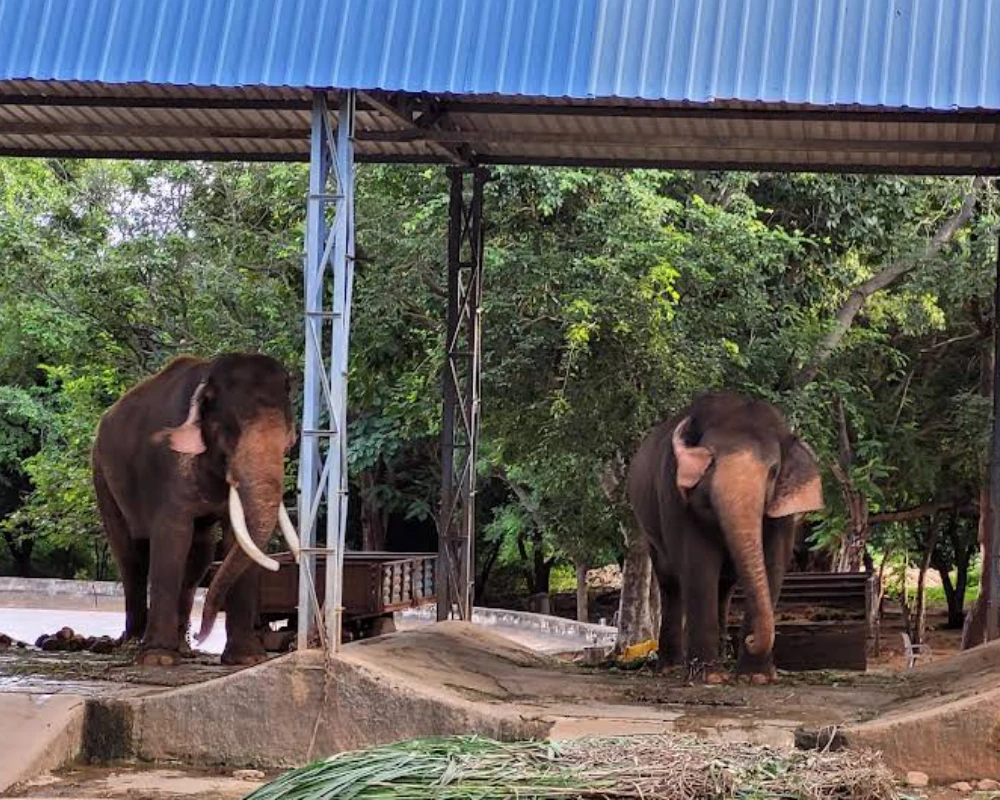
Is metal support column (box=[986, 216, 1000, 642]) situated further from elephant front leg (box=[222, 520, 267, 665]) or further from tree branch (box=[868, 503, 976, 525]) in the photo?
tree branch (box=[868, 503, 976, 525])

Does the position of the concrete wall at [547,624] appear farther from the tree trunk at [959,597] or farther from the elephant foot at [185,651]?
the elephant foot at [185,651]

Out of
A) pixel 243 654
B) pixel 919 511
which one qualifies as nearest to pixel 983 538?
pixel 919 511

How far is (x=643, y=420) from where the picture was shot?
17250mm

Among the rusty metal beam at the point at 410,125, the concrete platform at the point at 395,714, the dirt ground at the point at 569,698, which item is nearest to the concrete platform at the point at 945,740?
the concrete platform at the point at 395,714

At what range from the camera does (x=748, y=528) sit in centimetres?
1151

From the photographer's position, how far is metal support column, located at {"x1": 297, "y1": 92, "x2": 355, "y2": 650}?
10.3m

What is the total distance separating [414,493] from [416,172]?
36.9 feet

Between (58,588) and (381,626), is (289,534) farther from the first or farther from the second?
(58,588)

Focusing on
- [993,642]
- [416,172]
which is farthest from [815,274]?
[993,642]

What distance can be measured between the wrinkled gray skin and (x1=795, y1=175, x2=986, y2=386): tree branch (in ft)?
20.7

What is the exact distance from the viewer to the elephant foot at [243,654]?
12.0m

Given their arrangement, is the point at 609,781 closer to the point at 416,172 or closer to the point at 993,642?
the point at 993,642

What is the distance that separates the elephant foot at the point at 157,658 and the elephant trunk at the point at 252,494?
357mm

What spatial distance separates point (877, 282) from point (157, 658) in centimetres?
1063
